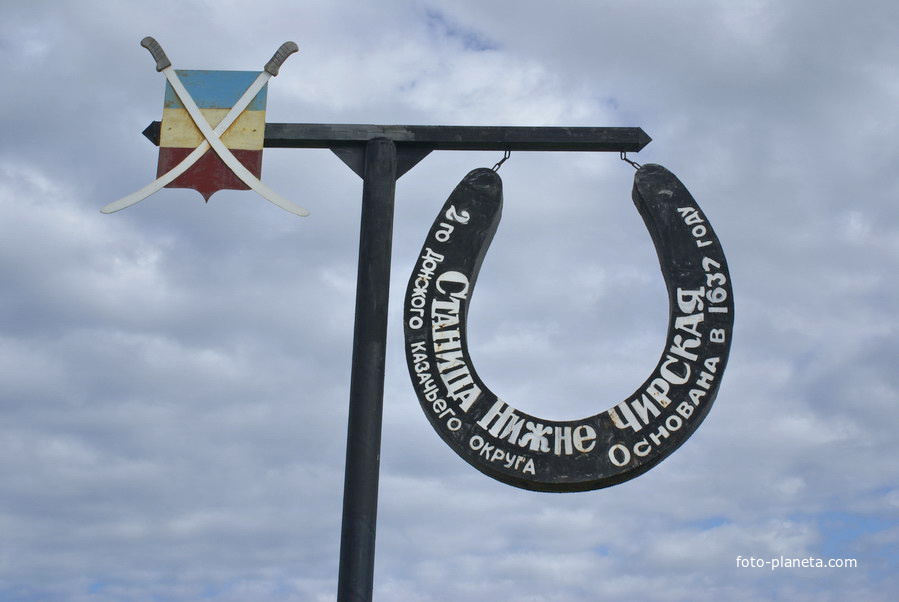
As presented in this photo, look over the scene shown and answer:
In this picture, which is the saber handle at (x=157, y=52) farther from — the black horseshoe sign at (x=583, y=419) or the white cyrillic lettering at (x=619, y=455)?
the white cyrillic lettering at (x=619, y=455)

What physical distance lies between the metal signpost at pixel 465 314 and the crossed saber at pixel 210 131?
1cm

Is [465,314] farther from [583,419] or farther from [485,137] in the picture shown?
[485,137]

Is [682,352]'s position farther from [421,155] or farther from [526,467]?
[421,155]

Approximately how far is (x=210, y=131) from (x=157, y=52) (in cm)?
87

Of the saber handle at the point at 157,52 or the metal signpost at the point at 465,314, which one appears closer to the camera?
the metal signpost at the point at 465,314

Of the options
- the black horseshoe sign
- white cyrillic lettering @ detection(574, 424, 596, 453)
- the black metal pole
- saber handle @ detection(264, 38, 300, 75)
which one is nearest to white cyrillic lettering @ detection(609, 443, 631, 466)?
the black horseshoe sign

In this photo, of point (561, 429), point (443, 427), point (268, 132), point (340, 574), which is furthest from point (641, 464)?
point (268, 132)

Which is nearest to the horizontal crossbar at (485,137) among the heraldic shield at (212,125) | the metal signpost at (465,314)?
the metal signpost at (465,314)

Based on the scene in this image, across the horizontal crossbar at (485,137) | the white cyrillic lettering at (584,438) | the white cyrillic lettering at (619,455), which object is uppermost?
the horizontal crossbar at (485,137)

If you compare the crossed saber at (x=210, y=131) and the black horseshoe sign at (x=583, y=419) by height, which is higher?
the crossed saber at (x=210, y=131)

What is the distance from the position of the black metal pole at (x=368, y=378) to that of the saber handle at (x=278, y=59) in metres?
1.09

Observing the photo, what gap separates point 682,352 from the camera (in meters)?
9.53

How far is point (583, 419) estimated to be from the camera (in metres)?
9.34

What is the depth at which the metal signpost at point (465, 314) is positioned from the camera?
9.24m
